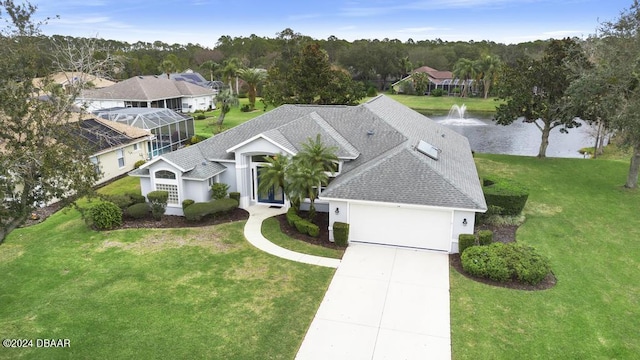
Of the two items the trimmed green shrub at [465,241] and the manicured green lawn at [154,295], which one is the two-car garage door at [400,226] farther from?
the manicured green lawn at [154,295]

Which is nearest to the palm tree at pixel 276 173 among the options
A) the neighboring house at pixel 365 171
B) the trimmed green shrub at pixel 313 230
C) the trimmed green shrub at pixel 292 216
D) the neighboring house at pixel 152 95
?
the neighboring house at pixel 365 171

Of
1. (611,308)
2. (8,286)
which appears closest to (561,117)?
(611,308)

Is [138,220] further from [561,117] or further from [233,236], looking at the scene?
[561,117]

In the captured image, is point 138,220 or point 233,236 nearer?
point 233,236

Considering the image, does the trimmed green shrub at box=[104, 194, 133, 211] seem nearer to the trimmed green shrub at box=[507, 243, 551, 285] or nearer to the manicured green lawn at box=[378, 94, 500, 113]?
the trimmed green shrub at box=[507, 243, 551, 285]

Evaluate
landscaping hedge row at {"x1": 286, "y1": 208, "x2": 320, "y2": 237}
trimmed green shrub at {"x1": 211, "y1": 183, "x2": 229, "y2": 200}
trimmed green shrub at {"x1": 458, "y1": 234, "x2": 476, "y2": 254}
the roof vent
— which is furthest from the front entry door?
trimmed green shrub at {"x1": 458, "y1": 234, "x2": 476, "y2": 254}

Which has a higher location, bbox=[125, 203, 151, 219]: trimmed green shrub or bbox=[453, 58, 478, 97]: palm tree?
bbox=[453, 58, 478, 97]: palm tree
